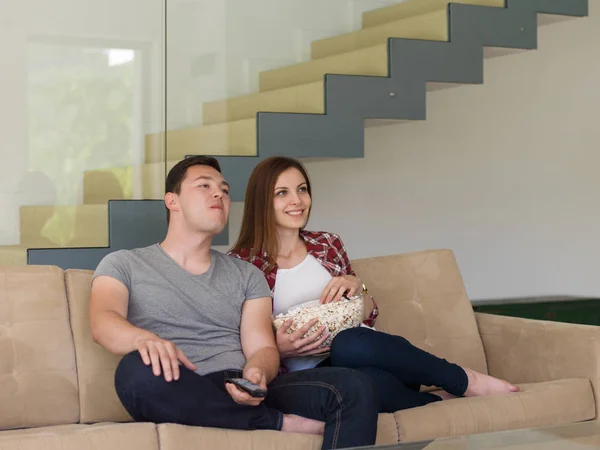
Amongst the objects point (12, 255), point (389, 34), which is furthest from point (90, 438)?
point (389, 34)

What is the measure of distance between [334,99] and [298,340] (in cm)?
160

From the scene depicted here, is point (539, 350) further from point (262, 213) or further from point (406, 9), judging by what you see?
point (406, 9)

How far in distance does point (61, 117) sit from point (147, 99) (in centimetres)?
33

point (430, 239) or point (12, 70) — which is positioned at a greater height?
point (12, 70)

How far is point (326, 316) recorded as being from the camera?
111 inches

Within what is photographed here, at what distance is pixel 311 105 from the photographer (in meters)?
4.15

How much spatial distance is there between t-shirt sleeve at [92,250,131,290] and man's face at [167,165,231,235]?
22 cm

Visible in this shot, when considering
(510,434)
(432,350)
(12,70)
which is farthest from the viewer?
(12,70)

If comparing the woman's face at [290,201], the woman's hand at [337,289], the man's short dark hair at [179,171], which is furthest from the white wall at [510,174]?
the man's short dark hair at [179,171]

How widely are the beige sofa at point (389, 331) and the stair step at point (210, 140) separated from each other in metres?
0.88

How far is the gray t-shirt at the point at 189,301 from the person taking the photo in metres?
2.66

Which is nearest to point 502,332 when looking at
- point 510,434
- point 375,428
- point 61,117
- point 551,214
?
point 375,428

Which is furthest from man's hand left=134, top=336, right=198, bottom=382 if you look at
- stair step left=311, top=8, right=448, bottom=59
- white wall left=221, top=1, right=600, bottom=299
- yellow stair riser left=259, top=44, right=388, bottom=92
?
white wall left=221, top=1, right=600, bottom=299

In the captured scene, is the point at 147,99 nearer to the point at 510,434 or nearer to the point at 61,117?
the point at 61,117
